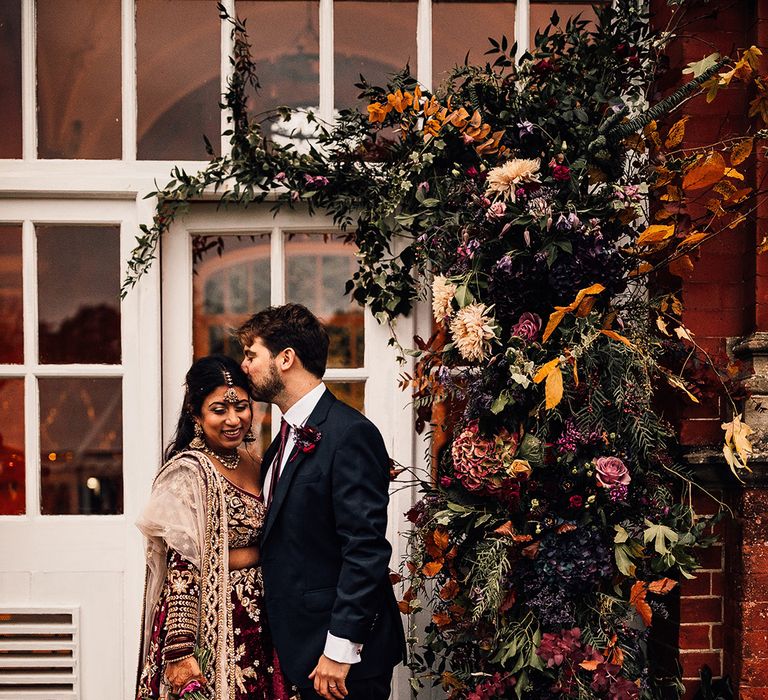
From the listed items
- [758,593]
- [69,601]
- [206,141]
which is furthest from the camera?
[69,601]

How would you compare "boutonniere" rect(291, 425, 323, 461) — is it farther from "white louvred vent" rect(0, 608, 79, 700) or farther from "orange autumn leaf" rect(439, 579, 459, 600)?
"white louvred vent" rect(0, 608, 79, 700)

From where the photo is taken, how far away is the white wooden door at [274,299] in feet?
10.4

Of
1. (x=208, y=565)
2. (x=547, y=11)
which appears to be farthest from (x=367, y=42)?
(x=208, y=565)

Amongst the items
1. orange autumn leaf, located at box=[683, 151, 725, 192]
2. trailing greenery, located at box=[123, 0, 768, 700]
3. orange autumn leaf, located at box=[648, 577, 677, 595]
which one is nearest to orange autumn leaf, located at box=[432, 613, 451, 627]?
trailing greenery, located at box=[123, 0, 768, 700]

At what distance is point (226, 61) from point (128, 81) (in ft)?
1.35

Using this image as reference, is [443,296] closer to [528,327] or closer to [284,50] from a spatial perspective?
[528,327]

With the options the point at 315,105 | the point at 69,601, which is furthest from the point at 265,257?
the point at 69,601

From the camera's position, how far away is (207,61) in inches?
127

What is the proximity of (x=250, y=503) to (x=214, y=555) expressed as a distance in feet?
0.66

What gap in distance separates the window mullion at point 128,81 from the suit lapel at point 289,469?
4.73 ft

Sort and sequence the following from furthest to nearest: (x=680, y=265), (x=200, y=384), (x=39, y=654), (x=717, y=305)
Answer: (x=39, y=654)
(x=717, y=305)
(x=680, y=265)
(x=200, y=384)

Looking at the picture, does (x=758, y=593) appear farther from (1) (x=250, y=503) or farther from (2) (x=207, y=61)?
(2) (x=207, y=61)

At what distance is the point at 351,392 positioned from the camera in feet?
10.6

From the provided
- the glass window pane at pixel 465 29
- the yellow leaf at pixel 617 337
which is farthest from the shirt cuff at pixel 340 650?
the glass window pane at pixel 465 29
